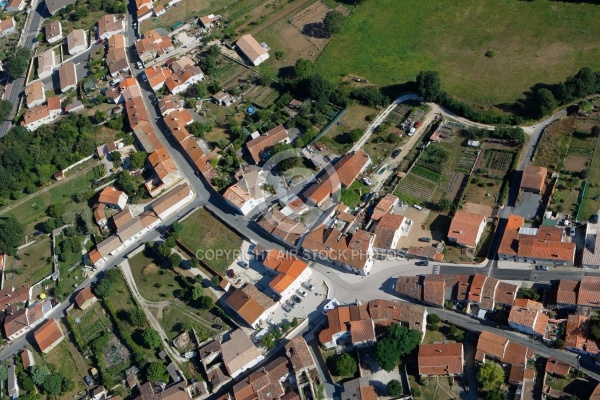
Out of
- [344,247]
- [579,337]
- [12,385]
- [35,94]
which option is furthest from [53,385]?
[579,337]

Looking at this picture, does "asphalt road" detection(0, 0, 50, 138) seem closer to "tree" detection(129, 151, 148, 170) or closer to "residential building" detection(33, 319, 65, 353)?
"tree" detection(129, 151, 148, 170)

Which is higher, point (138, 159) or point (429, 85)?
point (429, 85)

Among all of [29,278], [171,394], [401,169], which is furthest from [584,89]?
[29,278]

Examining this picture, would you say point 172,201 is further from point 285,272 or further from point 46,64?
point 46,64

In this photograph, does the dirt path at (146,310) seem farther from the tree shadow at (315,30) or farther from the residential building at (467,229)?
the tree shadow at (315,30)

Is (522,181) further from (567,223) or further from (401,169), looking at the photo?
(401,169)

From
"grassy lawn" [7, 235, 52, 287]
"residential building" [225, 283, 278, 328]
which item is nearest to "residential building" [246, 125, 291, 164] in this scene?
"residential building" [225, 283, 278, 328]

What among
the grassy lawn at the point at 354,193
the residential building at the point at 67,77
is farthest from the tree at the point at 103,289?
the residential building at the point at 67,77
